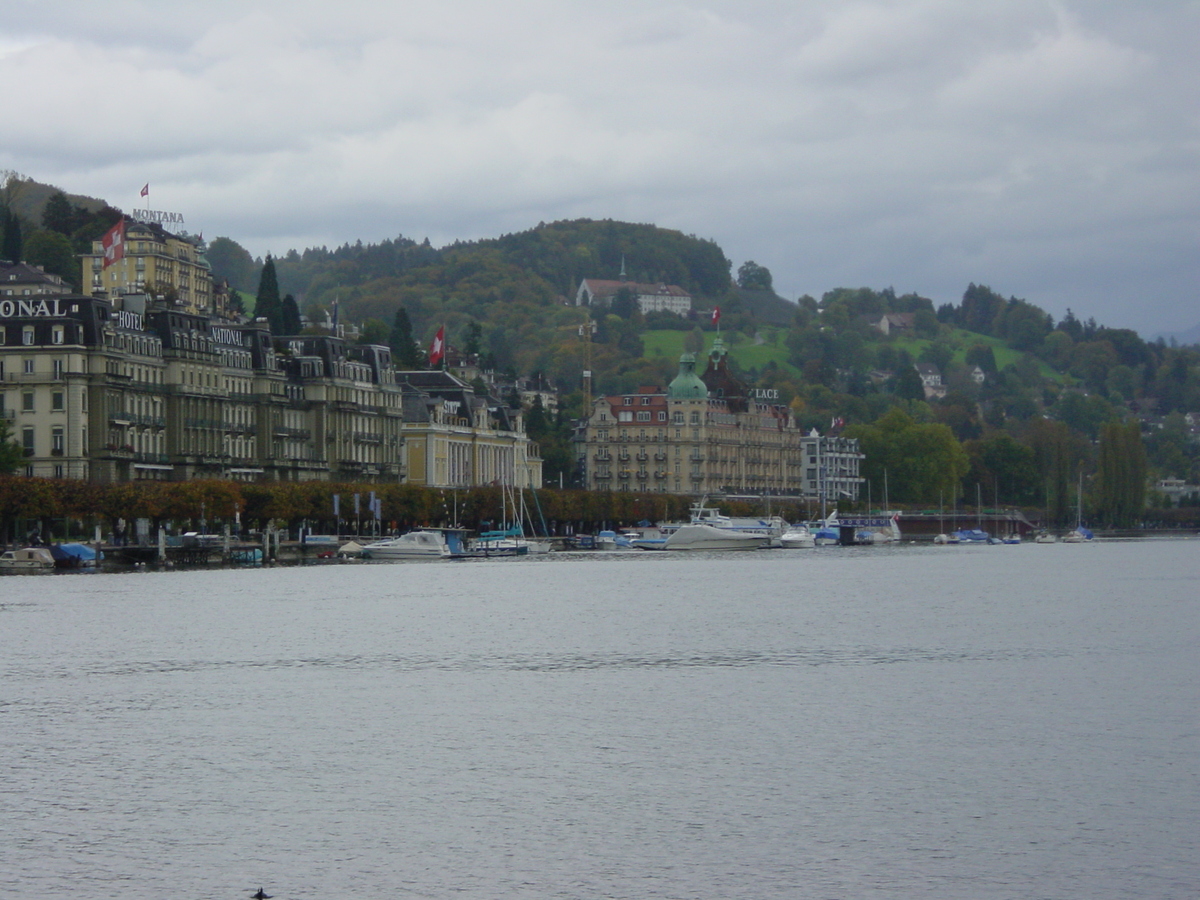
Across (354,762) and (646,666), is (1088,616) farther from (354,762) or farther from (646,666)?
(354,762)

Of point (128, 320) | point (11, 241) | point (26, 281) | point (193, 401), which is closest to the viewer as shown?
point (128, 320)

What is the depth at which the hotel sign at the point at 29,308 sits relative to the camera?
447 ft

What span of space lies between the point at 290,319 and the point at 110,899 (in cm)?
16539

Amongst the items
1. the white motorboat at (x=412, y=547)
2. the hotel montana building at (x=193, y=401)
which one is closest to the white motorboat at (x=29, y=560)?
the hotel montana building at (x=193, y=401)

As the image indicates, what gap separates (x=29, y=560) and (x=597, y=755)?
77291 millimetres

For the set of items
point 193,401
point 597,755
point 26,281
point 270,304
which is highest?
point 26,281

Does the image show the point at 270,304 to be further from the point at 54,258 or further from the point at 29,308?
the point at 29,308

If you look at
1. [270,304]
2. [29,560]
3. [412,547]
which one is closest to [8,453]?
[29,560]

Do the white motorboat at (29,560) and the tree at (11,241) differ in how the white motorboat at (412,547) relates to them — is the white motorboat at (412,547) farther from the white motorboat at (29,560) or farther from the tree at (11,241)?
the tree at (11,241)

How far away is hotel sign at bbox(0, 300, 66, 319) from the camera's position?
447ft

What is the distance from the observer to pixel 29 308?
13738 cm

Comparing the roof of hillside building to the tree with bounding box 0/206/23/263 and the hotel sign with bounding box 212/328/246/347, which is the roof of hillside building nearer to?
the tree with bounding box 0/206/23/263

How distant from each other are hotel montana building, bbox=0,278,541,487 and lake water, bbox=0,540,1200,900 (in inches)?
2378

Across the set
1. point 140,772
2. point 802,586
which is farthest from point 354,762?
point 802,586
